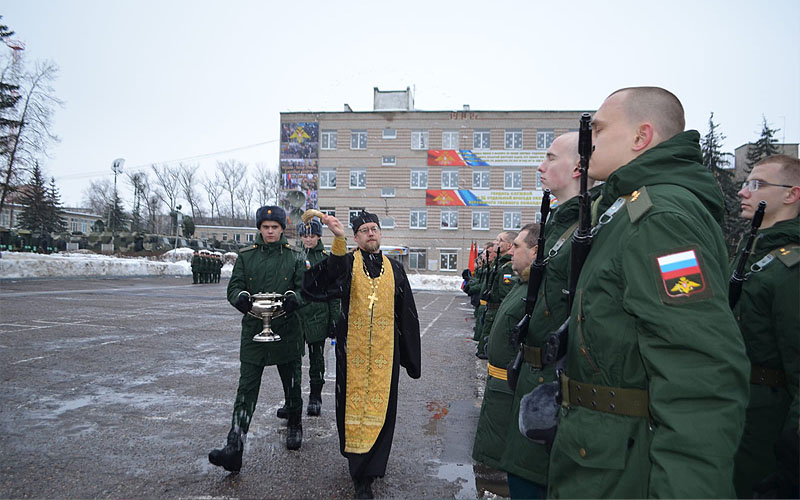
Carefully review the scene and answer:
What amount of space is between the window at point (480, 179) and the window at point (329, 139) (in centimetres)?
1337

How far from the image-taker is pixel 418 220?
4744cm

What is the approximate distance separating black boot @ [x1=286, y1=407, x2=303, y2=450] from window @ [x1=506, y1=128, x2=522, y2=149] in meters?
44.5

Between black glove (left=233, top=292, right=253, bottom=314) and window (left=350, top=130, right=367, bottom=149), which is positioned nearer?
black glove (left=233, top=292, right=253, bottom=314)

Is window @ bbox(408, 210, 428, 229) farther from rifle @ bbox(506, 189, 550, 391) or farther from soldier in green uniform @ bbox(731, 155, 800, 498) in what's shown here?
rifle @ bbox(506, 189, 550, 391)

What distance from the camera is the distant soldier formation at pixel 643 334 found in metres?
1.38

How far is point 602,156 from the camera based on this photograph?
1980 millimetres

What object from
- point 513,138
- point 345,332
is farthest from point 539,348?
point 513,138

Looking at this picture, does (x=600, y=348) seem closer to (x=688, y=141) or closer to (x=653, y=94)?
(x=688, y=141)

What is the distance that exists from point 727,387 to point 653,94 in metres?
1.07

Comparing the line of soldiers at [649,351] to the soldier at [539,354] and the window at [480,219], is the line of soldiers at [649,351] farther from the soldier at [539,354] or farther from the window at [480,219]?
the window at [480,219]

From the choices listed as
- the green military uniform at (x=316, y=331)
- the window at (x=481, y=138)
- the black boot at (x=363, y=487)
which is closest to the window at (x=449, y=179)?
the window at (x=481, y=138)

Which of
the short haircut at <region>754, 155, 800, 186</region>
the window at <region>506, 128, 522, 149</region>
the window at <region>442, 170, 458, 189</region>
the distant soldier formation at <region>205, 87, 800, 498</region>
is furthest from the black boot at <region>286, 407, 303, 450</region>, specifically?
the window at <region>506, 128, 522, 149</region>

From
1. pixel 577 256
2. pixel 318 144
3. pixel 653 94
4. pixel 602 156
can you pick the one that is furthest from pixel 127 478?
pixel 318 144

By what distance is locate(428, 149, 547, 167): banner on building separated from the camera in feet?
152
